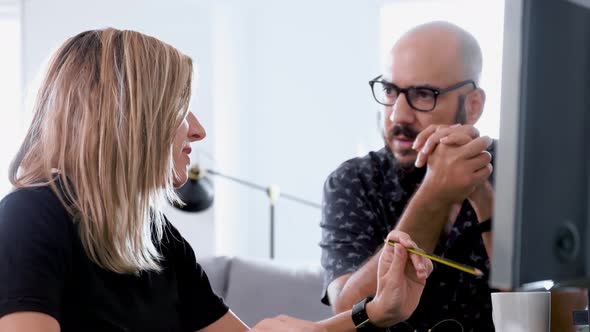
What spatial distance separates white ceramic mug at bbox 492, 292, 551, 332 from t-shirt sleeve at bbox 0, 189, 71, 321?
2.24 feet

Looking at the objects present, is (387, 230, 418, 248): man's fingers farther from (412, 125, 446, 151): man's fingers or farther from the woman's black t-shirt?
the woman's black t-shirt

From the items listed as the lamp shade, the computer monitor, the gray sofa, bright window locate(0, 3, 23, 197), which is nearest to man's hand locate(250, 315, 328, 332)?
the computer monitor

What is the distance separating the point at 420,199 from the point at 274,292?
5.62ft

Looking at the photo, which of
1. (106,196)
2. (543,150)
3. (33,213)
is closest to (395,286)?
(106,196)

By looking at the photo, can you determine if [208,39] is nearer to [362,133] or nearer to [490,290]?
[362,133]

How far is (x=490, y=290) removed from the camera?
5.57 ft

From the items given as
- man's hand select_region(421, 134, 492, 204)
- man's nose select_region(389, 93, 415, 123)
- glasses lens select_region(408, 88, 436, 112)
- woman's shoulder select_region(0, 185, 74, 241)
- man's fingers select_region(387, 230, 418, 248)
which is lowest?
man's fingers select_region(387, 230, 418, 248)

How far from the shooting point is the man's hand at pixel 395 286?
4.50 ft

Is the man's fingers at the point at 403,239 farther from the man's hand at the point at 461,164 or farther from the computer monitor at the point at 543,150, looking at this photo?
the computer monitor at the point at 543,150

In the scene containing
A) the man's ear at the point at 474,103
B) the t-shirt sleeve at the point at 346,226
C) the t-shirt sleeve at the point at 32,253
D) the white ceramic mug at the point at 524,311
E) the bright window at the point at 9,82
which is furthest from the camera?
the bright window at the point at 9,82

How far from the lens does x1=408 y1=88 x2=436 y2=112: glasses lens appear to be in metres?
1.82

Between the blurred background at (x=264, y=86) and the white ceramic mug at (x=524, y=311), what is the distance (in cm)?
329

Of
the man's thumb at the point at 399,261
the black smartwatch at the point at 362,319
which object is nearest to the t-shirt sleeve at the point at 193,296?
the black smartwatch at the point at 362,319

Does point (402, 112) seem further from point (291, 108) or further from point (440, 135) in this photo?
point (291, 108)
